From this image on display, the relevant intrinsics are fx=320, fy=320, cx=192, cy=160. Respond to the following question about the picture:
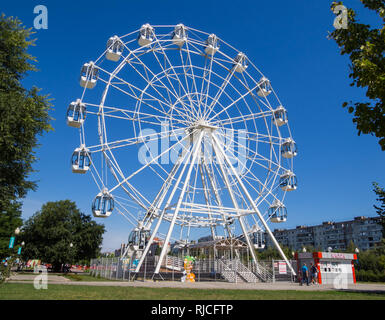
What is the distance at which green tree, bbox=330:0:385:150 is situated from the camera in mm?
7422

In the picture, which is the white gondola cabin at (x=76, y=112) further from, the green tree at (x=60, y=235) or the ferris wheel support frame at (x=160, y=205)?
the green tree at (x=60, y=235)

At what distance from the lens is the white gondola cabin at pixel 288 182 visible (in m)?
27.3

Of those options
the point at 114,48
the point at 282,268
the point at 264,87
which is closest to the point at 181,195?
the point at 282,268

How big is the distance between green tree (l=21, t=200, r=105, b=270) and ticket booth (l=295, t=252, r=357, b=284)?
33.6 metres

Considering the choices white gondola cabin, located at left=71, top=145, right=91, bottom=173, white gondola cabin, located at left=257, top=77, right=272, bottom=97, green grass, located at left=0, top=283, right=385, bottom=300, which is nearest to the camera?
green grass, located at left=0, top=283, right=385, bottom=300

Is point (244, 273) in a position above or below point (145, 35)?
below

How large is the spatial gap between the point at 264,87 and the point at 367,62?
76.7ft

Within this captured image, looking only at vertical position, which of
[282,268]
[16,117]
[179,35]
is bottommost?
[282,268]

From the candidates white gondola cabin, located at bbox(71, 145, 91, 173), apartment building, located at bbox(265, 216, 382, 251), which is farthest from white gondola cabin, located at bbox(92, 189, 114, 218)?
apartment building, located at bbox(265, 216, 382, 251)

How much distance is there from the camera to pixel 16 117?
538 inches

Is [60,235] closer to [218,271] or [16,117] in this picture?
[218,271]

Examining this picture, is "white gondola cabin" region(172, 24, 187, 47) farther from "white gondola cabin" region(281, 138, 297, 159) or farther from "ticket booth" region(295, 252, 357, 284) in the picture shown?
"ticket booth" region(295, 252, 357, 284)
